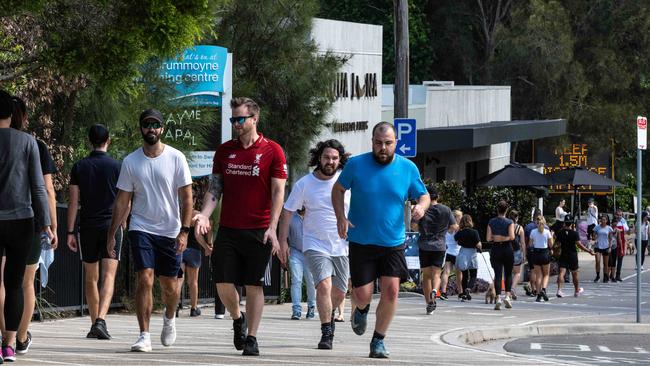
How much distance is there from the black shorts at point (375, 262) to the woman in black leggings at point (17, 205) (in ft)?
8.52

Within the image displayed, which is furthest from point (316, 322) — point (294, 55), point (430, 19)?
point (430, 19)

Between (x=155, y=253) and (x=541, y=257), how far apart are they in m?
16.1

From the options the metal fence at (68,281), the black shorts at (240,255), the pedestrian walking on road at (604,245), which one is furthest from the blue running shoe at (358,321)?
the pedestrian walking on road at (604,245)

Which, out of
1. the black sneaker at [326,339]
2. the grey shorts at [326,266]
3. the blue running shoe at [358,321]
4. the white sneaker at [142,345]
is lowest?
the black sneaker at [326,339]

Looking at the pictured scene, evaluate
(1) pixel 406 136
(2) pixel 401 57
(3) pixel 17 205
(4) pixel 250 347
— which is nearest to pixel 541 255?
(1) pixel 406 136

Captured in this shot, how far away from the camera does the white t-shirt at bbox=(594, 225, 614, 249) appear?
35.2 metres

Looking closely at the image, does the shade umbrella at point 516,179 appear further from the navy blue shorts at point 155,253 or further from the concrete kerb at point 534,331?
the navy blue shorts at point 155,253

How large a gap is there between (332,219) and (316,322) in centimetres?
449

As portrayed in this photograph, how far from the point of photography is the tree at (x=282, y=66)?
84.5 ft

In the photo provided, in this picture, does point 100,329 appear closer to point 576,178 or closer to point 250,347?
point 250,347

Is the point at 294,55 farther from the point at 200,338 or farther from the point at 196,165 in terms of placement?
the point at 200,338

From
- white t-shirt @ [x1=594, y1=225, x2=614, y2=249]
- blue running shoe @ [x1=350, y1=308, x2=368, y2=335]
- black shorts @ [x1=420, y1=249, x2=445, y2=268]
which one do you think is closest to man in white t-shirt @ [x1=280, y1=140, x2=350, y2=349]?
blue running shoe @ [x1=350, y1=308, x2=368, y2=335]

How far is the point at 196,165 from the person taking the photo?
19922 millimetres

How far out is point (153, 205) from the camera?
1140cm
